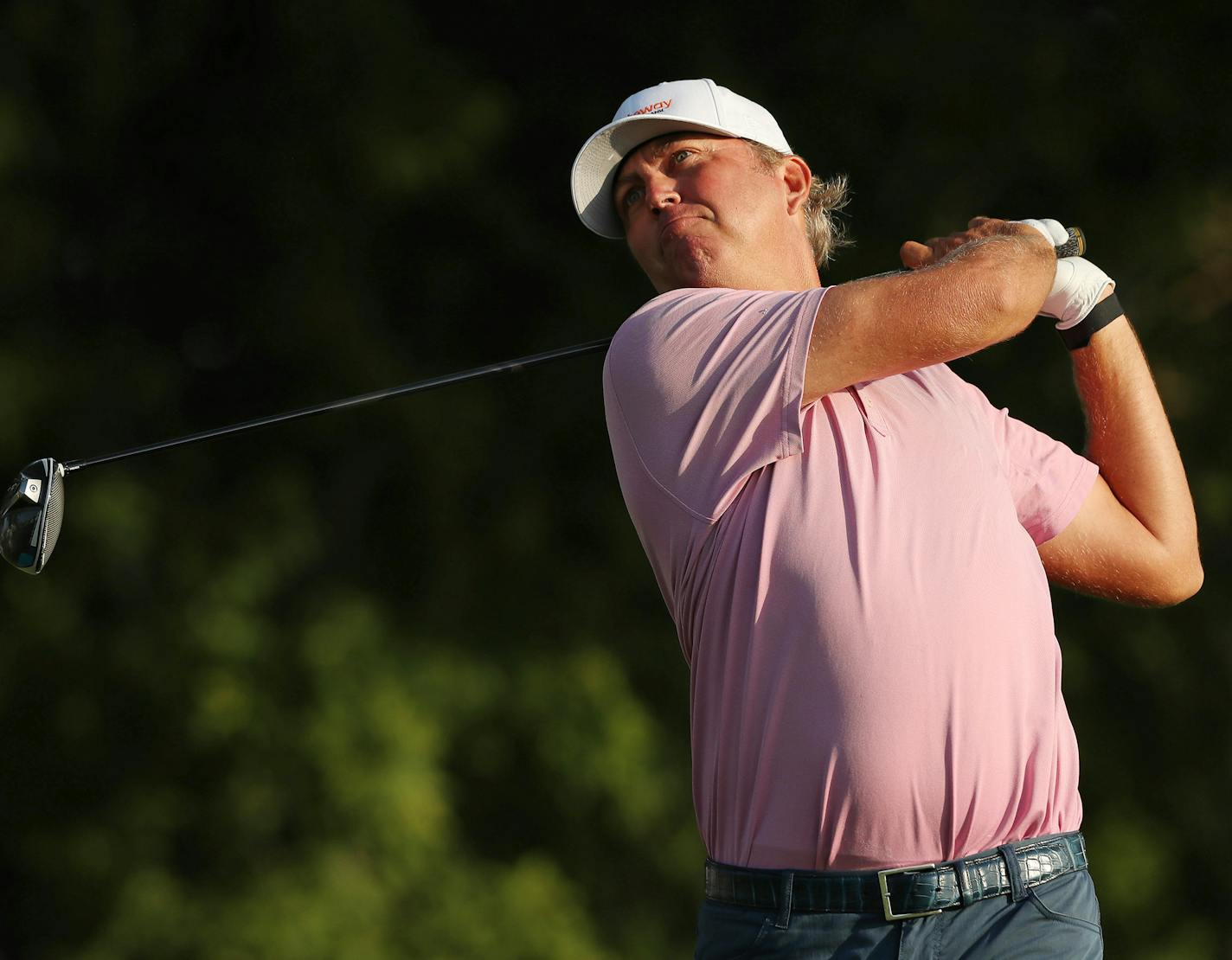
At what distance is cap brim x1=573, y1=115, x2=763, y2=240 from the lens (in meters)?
A: 2.02

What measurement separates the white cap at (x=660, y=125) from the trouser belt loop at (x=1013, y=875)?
1.00 m

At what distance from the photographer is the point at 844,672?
1.48 meters

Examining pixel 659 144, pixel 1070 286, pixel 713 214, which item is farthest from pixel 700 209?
pixel 1070 286

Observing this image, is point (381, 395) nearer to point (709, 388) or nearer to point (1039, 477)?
point (709, 388)

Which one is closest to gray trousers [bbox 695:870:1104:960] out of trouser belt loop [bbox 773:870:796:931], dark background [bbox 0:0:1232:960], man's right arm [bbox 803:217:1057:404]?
trouser belt loop [bbox 773:870:796:931]

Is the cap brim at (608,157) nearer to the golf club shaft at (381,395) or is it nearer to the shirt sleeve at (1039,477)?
the golf club shaft at (381,395)

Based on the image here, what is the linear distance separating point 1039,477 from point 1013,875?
0.54 metres

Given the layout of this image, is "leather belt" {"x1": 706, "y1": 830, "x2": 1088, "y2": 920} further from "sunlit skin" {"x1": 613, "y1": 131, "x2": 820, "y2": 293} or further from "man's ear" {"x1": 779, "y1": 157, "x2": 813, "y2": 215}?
"man's ear" {"x1": 779, "y1": 157, "x2": 813, "y2": 215}

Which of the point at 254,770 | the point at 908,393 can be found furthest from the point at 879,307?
the point at 254,770

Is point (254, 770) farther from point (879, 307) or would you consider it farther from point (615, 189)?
point (879, 307)

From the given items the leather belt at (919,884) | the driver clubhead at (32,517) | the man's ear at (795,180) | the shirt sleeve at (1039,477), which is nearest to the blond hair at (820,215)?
the man's ear at (795,180)

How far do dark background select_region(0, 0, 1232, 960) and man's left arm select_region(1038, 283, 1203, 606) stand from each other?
6.35 feet

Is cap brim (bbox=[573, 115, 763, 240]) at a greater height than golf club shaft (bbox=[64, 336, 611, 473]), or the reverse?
cap brim (bbox=[573, 115, 763, 240])

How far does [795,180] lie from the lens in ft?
6.94
